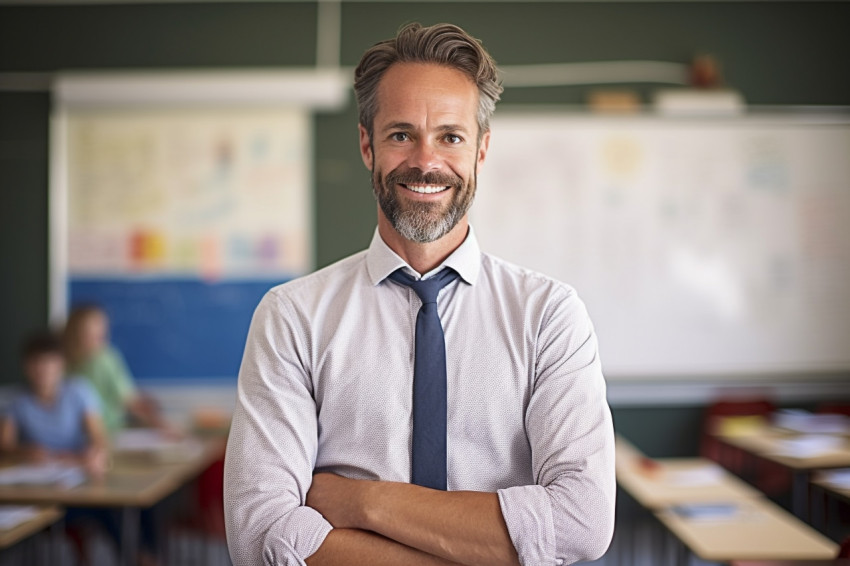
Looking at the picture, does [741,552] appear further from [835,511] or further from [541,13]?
[541,13]

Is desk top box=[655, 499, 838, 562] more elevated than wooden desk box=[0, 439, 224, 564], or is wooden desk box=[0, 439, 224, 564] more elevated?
desk top box=[655, 499, 838, 562]

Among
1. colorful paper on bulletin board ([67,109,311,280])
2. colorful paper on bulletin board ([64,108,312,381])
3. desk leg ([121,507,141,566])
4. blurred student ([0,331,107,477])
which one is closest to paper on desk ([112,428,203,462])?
blurred student ([0,331,107,477])

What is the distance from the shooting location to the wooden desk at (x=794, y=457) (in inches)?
145

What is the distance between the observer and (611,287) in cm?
516

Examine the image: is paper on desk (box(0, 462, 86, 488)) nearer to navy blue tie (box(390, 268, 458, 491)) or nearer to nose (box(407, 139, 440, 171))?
navy blue tie (box(390, 268, 458, 491))

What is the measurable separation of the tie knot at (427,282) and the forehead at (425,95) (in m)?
0.29

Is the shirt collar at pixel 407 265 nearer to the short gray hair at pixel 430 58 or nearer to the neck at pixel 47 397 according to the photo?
the short gray hair at pixel 430 58

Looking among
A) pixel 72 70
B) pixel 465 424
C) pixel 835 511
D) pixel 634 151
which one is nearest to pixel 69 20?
pixel 72 70

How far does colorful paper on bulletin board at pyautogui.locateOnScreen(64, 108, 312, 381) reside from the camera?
516 cm

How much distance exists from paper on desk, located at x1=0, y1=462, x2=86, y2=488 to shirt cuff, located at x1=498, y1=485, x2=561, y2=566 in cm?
270

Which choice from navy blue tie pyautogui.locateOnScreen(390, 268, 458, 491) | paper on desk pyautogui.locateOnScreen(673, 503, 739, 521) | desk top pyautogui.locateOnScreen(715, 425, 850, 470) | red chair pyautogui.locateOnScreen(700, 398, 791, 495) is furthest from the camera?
red chair pyautogui.locateOnScreen(700, 398, 791, 495)

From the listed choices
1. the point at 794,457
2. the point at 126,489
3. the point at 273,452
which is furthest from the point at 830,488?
the point at 126,489

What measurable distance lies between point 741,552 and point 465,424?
1.65m

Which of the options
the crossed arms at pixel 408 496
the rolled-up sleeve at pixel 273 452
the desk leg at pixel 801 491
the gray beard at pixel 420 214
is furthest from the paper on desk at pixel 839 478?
the rolled-up sleeve at pixel 273 452
